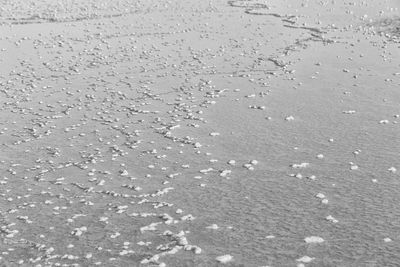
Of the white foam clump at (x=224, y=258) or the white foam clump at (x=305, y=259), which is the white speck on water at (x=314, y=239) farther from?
the white foam clump at (x=224, y=258)

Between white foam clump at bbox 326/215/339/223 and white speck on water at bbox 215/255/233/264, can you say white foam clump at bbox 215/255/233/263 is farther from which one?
white foam clump at bbox 326/215/339/223

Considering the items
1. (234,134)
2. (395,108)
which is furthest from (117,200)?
(395,108)

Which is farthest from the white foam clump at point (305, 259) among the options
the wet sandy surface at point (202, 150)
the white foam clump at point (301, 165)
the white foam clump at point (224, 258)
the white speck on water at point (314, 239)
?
the white foam clump at point (301, 165)

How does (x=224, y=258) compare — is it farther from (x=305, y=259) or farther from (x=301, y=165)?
(x=301, y=165)

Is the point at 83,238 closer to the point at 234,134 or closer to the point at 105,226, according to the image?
the point at 105,226

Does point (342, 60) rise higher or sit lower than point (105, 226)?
higher

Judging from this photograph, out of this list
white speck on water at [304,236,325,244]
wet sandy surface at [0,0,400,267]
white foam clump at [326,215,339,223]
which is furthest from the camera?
white foam clump at [326,215,339,223]

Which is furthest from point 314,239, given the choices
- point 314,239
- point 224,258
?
point 224,258

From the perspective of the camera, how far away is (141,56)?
107ft

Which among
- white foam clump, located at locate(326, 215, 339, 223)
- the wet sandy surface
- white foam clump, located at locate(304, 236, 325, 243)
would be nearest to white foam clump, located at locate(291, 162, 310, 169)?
the wet sandy surface

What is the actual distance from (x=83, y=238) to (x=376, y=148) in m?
10.7

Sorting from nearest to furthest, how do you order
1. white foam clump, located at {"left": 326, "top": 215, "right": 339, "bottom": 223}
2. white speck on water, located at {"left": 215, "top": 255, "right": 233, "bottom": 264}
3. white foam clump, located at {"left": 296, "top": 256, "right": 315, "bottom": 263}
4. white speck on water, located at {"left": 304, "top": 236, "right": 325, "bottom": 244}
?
white foam clump, located at {"left": 296, "top": 256, "right": 315, "bottom": 263} → white speck on water, located at {"left": 215, "top": 255, "right": 233, "bottom": 264} → white speck on water, located at {"left": 304, "top": 236, "right": 325, "bottom": 244} → white foam clump, located at {"left": 326, "top": 215, "right": 339, "bottom": 223}

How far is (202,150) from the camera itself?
58.6 feet

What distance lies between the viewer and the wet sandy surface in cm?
1209
